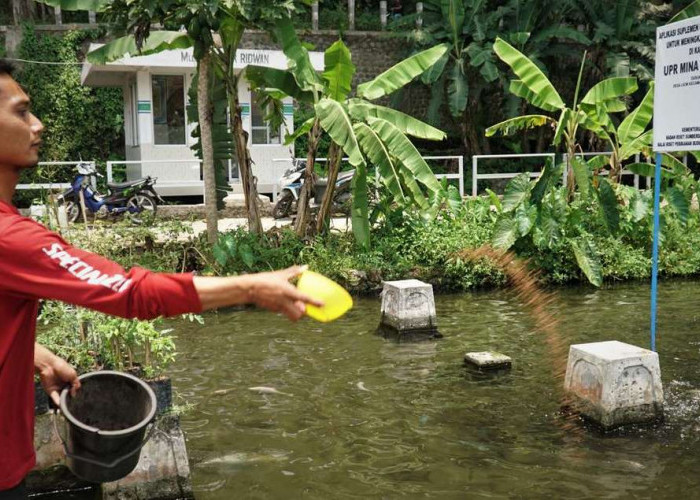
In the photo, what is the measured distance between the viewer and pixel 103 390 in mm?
2906

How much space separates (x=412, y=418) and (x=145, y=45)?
745cm

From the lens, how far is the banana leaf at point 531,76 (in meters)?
11.4

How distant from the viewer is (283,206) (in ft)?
52.8

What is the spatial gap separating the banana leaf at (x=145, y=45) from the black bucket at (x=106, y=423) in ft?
28.3

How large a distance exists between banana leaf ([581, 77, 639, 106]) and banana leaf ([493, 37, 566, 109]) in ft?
1.50

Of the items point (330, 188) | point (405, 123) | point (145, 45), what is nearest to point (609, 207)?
point (405, 123)

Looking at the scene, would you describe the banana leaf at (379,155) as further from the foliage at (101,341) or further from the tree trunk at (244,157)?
the foliage at (101,341)

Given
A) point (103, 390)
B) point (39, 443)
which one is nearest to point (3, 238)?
point (103, 390)

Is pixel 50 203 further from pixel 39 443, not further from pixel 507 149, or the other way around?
pixel 507 149

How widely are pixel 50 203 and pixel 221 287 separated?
484cm

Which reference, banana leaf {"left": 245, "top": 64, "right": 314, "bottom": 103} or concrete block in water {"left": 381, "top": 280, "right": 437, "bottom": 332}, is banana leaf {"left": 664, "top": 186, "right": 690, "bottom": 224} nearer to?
concrete block in water {"left": 381, "top": 280, "right": 437, "bottom": 332}

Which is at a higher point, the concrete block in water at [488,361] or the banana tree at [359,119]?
the banana tree at [359,119]


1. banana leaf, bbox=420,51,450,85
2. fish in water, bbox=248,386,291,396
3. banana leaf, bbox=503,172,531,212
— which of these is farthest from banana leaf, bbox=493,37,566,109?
banana leaf, bbox=420,51,450,85

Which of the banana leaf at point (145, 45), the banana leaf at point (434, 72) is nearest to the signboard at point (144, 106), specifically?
the banana leaf at point (434, 72)
